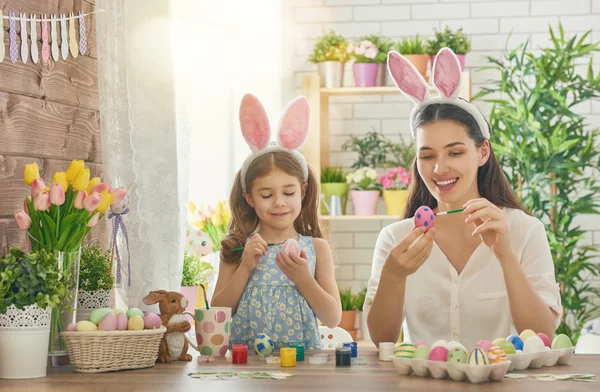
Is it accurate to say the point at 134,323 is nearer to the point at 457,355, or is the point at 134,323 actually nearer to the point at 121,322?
the point at 121,322

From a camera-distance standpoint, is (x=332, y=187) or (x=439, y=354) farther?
(x=332, y=187)

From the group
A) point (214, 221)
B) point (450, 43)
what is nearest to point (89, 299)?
point (214, 221)

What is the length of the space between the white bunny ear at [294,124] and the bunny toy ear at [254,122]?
4 cm

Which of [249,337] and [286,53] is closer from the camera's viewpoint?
[249,337]

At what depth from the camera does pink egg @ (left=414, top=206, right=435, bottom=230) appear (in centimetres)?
203

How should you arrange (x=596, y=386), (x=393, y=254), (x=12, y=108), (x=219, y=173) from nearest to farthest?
(x=596, y=386)
(x=393, y=254)
(x=12, y=108)
(x=219, y=173)

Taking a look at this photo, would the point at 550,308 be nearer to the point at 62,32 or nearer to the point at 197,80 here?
the point at 62,32

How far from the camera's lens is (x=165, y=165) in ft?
8.49

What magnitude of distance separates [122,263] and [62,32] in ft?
2.13

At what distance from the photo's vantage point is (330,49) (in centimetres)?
500

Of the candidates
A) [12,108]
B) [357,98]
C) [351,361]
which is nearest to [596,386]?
[351,361]

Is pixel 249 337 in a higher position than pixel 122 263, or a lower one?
lower

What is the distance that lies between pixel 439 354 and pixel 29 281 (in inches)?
31.9

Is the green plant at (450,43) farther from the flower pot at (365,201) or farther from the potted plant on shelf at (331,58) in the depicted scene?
the flower pot at (365,201)
